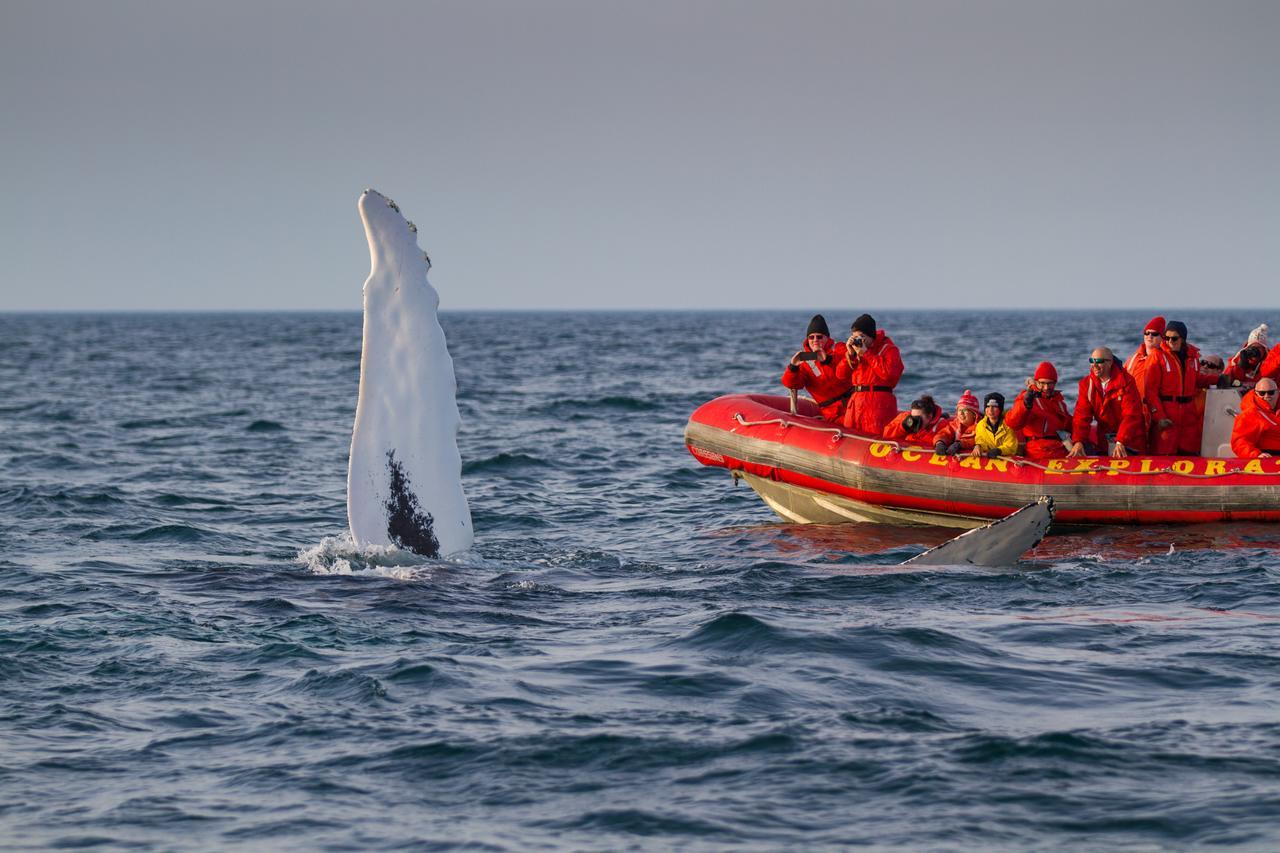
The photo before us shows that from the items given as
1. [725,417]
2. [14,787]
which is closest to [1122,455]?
[725,417]

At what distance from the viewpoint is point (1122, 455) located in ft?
50.1

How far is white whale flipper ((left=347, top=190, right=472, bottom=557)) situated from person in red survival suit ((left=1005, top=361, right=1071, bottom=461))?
681 centimetres

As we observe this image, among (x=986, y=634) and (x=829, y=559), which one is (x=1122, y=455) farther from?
(x=986, y=634)

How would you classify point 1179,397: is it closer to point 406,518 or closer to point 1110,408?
point 1110,408

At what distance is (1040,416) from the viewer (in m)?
15.5

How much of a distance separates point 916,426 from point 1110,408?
2036mm

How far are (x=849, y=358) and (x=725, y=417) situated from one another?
5.54 feet

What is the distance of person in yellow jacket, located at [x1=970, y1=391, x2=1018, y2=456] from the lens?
50.5 ft

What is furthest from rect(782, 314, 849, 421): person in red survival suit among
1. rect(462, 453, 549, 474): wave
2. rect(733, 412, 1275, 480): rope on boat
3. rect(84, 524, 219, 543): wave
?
rect(84, 524, 219, 543): wave

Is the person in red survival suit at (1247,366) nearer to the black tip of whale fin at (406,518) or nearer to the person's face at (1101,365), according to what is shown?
the person's face at (1101,365)

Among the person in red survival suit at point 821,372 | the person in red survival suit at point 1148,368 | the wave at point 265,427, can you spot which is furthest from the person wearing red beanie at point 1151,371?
the wave at point 265,427

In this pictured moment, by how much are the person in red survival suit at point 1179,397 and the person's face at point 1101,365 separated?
0.75 metres

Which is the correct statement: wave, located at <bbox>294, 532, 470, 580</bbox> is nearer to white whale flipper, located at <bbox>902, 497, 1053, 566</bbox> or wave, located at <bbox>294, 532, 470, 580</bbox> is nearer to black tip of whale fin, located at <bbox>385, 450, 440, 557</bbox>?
black tip of whale fin, located at <bbox>385, 450, 440, 557</bbox>

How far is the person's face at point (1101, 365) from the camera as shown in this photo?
49.4 ft
